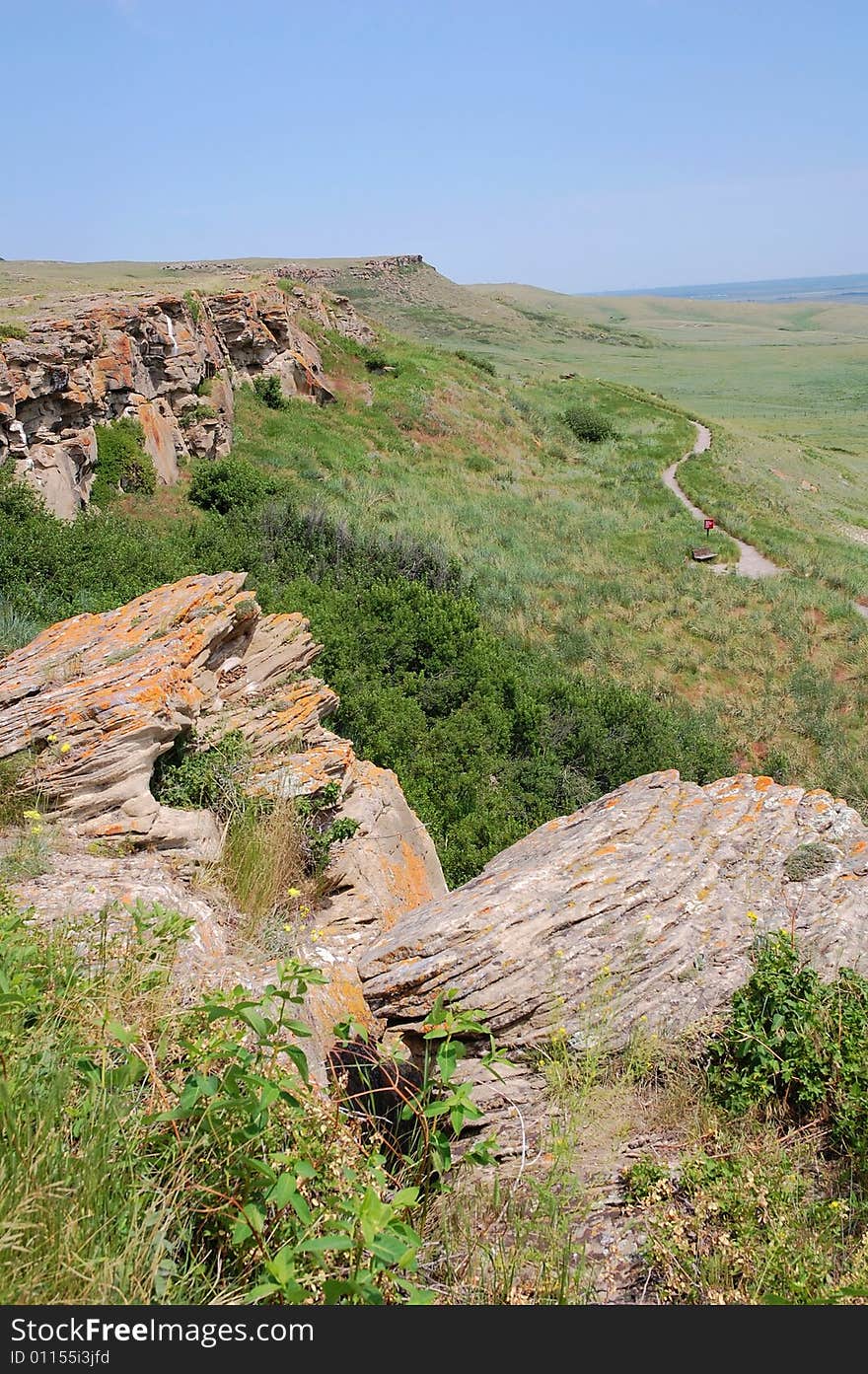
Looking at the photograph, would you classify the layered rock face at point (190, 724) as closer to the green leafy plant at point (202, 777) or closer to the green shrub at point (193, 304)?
the green leafy plant at point (202, 777)

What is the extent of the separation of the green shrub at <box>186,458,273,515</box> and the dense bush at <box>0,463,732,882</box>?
1.33 m

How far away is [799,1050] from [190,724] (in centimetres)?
475

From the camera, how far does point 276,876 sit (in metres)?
5.53

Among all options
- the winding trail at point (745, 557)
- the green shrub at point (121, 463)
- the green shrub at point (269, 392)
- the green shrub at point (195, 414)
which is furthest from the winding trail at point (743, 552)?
the green shrub at point (121, 463)

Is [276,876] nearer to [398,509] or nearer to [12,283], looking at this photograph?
[398,509]

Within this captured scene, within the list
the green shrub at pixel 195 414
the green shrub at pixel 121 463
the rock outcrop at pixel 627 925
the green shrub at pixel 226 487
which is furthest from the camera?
the green shrub at pixel 195 414

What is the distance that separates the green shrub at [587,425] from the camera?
3669 centimetres

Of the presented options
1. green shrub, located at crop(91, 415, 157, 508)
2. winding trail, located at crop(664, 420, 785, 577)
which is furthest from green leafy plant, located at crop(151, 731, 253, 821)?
winding trail, located at crop(664, 420, 785, 577)

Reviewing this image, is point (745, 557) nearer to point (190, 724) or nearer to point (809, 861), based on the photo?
point (809, 861)

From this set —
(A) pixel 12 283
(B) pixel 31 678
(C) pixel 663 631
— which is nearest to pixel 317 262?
(A) pixel 12 283

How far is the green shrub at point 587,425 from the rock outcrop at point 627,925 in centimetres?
3339

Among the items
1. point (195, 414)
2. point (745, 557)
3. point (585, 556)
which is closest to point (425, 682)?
point (195, 414)

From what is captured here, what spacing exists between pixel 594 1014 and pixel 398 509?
17.6 meters

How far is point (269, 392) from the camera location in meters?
23.1
